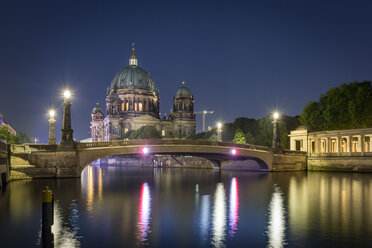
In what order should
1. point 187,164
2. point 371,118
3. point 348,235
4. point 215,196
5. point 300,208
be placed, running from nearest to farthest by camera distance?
point 348,235 < point 300,208 < point 215,196 < point 371,118 < point 187,164

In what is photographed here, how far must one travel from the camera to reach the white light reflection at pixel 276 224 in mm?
15438

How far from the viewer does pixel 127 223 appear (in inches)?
742

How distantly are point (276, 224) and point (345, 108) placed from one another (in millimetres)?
58374

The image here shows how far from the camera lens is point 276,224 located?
18.8 m

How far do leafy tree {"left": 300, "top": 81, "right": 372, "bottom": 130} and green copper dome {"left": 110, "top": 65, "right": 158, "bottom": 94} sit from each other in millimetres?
105431

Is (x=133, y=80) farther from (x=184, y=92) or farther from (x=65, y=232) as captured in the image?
(x=65, y=232)

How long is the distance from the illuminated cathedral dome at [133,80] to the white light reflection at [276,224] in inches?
5834

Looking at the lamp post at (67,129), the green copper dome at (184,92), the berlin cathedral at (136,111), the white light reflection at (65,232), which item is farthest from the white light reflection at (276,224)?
the green copper dome at (184,92)

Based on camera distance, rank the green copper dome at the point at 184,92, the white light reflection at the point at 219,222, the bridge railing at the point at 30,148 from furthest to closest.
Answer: the green copper dome at the point at 184,92
the bridge railing at the point at 30,148
the white light reflection at the point at 219,222

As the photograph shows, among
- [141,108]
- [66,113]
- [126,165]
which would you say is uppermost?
[141,108]

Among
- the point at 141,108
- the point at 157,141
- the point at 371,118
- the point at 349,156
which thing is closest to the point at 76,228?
the point at 157,141

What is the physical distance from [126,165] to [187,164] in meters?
31.5

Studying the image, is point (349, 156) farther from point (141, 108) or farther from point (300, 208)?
point (141, 108)

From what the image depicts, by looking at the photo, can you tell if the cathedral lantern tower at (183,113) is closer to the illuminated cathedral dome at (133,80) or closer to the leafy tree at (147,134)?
the illuminated cathedral dome at (133,80)
